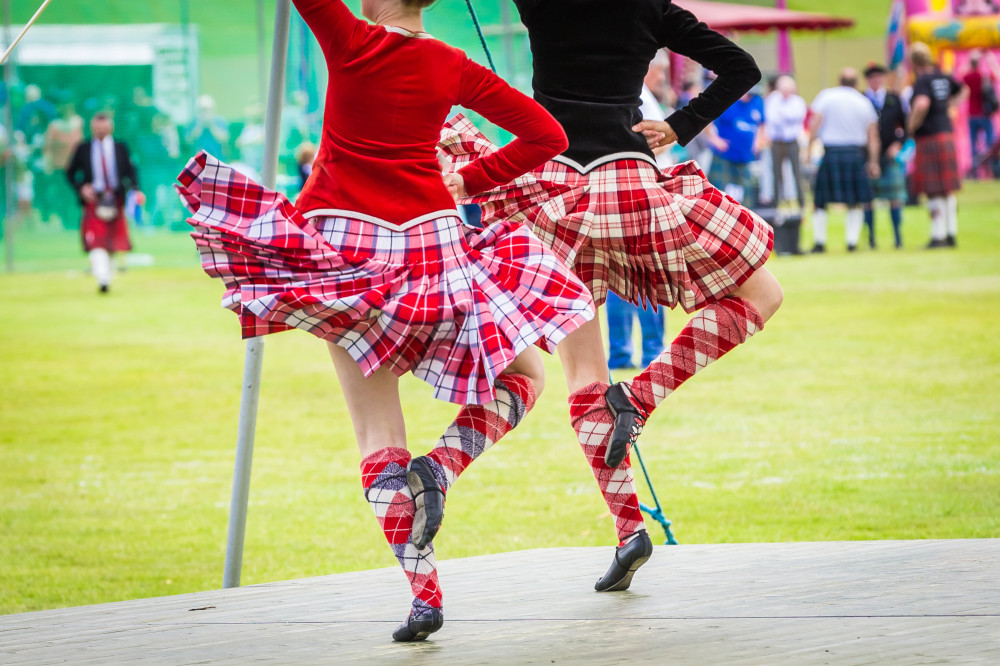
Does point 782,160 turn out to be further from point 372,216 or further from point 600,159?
point 372,216

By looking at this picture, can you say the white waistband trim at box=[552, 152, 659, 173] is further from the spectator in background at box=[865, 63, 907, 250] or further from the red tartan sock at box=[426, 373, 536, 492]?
the spectator in background at box=[865, 63, 907, 250]

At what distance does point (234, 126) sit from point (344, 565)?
16129 millimetres

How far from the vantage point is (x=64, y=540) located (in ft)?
17.0

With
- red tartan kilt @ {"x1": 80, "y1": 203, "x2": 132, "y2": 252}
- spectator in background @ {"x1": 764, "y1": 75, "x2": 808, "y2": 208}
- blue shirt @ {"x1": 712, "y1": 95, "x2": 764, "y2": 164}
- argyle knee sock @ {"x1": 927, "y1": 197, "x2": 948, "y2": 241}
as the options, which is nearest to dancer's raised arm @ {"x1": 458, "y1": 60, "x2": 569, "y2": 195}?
blue shirt @ {"x1": 712, "y1": 95, "x2": 764, "y2": 164}

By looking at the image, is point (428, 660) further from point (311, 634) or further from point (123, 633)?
point (123, 633)

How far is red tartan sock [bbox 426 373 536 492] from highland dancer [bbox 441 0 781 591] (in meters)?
0.32

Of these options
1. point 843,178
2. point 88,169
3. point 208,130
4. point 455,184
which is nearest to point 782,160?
point 843,178

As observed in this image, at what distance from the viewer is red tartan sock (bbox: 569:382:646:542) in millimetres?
3270

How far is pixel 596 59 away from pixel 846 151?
1346cm

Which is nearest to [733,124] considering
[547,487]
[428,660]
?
[547,487]

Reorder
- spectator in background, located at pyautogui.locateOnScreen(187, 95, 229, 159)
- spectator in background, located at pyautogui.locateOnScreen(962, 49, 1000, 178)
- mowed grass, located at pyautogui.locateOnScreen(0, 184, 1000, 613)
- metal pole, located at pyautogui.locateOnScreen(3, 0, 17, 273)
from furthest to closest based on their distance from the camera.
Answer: spectator in background, located at pyautogui.locateOnScreen(962, 49, 1000, 178) < spectator in background, located at pyautogui.locateOnScreen(187, 95, 229, 159) < metal pole, located at pyautogui.locateOnScreen(3, 0, 17, 273) < mowed grass, located at pyautogui.locateOnScreen(0, 184, 1000, 613)

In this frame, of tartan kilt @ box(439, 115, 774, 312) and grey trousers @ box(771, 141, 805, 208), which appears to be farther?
grey trousers @ box(771, 141, 805, 208)

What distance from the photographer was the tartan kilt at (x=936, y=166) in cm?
1536

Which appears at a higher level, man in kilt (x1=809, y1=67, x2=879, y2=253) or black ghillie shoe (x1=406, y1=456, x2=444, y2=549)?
black ghillie shoe (x1=406, y1=456, x2=444, y2=549)
